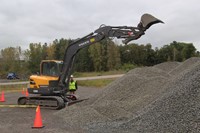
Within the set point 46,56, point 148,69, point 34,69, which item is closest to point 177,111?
point 148,69

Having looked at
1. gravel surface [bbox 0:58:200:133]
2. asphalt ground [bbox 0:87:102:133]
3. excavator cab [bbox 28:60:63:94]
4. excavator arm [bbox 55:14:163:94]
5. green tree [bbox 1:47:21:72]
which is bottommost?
asphalt ground [bbox 0:87:102:133]

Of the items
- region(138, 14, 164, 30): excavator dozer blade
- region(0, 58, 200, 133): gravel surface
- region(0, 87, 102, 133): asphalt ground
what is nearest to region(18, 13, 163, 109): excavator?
region(0, 58, 200, 133): gravel surface

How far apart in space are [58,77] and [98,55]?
5745cm

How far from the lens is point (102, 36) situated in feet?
46.3

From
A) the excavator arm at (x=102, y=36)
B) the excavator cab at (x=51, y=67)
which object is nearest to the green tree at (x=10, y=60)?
the excavator cab at (x=51, y=67)

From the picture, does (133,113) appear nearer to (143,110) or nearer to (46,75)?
(143,110)

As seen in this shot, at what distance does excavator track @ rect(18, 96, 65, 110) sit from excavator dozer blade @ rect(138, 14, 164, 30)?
17.5 ft

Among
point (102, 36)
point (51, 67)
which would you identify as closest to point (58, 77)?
point (51, 67)

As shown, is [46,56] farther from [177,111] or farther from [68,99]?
[177,111]

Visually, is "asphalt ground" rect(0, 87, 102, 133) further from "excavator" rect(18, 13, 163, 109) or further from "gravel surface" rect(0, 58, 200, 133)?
"excavator" rect(18, 13, 163, 109)

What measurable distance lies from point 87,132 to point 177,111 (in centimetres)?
269

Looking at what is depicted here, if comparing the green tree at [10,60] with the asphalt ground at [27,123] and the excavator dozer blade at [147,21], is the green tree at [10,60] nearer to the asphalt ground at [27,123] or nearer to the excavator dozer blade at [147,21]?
the asphalt ground at [27,123]

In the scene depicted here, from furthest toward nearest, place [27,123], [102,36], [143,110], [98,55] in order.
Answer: [98,55], [102,36], [27,123], [143,110]

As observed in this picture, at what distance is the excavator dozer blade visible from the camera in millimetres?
12016
